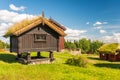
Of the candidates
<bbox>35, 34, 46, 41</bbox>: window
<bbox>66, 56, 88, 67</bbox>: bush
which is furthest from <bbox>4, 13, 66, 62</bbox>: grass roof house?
<bbox>66, 56, 88, 67</bbox>: bush

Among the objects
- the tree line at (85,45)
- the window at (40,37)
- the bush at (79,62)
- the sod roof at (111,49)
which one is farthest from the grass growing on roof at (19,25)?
the tree line at (85,45)

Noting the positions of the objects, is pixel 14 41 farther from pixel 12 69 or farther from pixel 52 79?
pixel 52 79

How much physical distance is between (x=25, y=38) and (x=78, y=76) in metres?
10.2

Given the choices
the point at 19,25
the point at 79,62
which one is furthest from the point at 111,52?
the point at 19,25

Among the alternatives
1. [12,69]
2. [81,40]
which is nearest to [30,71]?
[12,69]

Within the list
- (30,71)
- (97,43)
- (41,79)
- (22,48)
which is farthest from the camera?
(97,43)

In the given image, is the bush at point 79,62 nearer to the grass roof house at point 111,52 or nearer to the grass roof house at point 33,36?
the grass roof house at point 33,36

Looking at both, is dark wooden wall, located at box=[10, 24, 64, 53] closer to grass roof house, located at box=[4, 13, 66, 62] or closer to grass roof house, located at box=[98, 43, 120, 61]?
grass roof house, located at box=[4, 13, 66, 62]

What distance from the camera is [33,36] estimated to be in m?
30.3

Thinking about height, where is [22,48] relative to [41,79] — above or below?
above

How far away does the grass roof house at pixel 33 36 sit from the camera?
2928cm

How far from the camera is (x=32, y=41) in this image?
3016 cm

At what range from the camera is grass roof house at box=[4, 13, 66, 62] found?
1153 inches

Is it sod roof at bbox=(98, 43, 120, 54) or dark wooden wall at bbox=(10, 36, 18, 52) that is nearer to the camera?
dark wooden wall at bbox=(10, 36, 18, 52)
